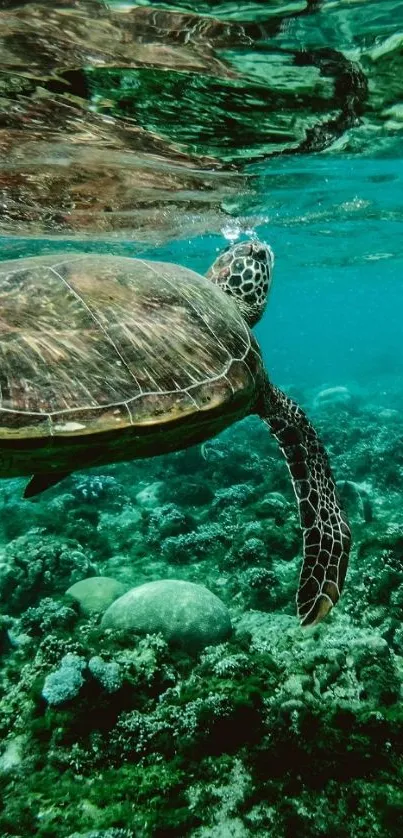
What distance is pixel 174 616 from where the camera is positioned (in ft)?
19.4

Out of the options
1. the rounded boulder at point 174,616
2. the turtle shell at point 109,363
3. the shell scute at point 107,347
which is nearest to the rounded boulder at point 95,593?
the rounded boulder at point 174,616

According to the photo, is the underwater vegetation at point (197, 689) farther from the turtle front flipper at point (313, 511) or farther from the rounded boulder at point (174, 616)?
the turtle front flipper at point (313, 511)

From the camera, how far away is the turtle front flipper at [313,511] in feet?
13.5

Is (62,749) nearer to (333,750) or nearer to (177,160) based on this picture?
(333,750)

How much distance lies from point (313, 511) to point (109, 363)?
94.6 inches

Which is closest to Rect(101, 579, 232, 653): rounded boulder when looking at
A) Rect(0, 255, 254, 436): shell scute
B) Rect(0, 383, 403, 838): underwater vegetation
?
Rect(0, 383, 403, 838): underwater vegetation

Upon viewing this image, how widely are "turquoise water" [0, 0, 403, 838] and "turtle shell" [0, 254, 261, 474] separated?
0.34 ft

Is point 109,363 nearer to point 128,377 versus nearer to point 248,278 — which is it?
point 128,377

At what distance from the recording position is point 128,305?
13.4 feet

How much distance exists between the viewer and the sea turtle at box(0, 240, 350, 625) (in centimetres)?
321

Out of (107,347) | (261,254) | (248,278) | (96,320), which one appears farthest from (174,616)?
(261,254)

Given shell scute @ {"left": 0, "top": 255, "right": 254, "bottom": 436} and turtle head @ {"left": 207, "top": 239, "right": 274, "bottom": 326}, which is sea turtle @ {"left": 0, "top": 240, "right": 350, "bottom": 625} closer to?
shell scute @ {"left": 0, "top": 255, "right": 254, "bottom": 436}

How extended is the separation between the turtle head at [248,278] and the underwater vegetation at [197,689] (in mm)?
3646

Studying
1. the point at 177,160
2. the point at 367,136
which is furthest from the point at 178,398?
the point at 367,136
